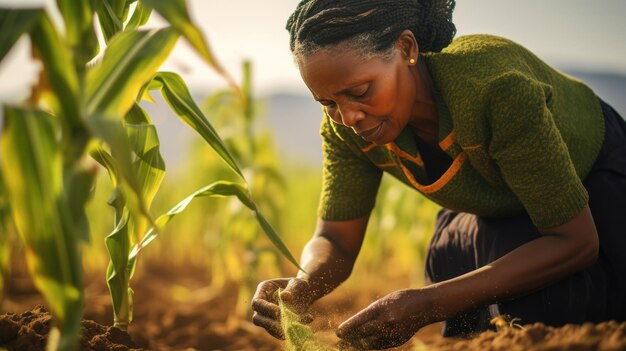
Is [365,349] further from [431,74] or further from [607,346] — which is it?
[431,74]

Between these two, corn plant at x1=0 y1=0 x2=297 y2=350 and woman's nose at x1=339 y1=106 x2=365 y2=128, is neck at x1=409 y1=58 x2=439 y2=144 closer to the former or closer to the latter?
woman's nose at x1=339 y1=106 x2=365 y2=128

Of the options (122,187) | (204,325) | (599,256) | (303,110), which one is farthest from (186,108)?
(303,110)

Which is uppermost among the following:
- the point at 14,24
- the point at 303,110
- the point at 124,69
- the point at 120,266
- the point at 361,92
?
the point at 14,24

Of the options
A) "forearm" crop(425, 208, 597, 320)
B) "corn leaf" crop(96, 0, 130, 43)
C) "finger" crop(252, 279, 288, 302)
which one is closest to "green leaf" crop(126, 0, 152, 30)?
"corn leaf" crop(96, 0, 130, 43)

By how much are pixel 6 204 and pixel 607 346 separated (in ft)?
3.78

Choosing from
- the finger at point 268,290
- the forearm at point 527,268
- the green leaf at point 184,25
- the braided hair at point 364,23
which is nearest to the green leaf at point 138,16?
the braided hair at point 364,23

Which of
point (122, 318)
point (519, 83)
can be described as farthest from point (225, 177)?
point (519, 83)

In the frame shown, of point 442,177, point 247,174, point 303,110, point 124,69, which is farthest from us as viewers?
point 303,110

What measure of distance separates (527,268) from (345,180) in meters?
0.69

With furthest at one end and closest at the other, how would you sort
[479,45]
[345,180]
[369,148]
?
[345,180] → [369,148] → [479,45]

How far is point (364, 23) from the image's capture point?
5.49 feet

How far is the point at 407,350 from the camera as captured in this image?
1.82m

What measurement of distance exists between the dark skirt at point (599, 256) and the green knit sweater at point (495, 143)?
49mm

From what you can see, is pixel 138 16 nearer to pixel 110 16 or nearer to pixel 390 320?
pixel 110 16
